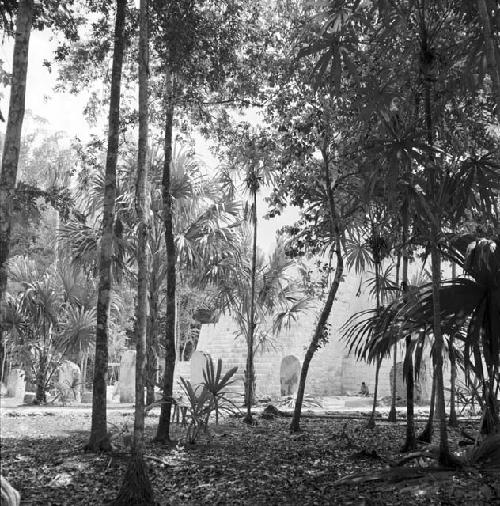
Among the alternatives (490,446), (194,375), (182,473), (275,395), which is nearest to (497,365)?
(490,446)

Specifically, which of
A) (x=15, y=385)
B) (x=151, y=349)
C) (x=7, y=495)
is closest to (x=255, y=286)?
(x=151, y=349)

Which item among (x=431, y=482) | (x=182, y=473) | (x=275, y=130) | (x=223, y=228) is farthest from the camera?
(x=223, y=228)

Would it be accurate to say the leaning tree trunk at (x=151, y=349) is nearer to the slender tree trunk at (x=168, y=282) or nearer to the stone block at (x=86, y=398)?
the slender tree trunk at (x=168, y=282)

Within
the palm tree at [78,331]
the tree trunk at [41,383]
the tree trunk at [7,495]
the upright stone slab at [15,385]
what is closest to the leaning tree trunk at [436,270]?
the tree trunk at [7,495]

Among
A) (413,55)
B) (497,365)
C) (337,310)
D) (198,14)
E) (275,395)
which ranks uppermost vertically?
(198,14)

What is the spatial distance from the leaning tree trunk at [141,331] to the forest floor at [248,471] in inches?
18.1

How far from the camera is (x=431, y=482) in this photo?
16.3 feet

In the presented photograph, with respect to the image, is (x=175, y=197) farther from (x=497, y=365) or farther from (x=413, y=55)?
(x=497, y=365)

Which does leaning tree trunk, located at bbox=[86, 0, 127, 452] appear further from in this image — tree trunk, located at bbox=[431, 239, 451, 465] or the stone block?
the stone block

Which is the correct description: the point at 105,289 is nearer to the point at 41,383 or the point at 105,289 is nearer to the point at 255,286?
the point at 255,286

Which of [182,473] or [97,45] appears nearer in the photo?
[182,473]

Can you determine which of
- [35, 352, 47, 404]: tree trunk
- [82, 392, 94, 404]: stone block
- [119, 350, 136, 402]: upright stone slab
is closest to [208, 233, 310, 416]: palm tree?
[119, 350, 136, 402]: upright stone slab

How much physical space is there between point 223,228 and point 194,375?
5992 millimetres

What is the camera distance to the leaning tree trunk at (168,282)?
8023 millimetres
